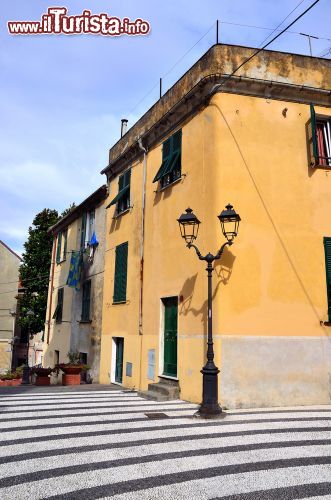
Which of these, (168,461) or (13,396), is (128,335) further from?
(168,461)

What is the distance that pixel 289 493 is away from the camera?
389 cm

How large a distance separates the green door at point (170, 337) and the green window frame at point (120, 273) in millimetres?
3014

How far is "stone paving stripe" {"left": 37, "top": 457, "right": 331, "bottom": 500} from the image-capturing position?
3.86 metres

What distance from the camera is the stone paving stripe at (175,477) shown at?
3.86 m

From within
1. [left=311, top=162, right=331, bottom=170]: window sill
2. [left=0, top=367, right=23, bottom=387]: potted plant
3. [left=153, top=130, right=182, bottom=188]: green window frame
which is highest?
[left=153, top=130, right=182, bottom=188]: green window frame

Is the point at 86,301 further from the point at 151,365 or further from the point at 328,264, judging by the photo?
the point at 328,264

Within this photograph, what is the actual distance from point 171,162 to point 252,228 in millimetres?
3310

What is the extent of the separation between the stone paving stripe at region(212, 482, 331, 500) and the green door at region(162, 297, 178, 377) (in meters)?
6.11

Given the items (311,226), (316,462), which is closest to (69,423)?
(316,462)

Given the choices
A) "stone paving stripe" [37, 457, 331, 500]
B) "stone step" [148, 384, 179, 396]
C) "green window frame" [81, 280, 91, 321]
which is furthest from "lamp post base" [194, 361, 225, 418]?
"green window frame" [81, 280, 91, 321]

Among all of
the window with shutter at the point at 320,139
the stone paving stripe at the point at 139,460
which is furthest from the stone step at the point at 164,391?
the window with shutter at the point at 320,139

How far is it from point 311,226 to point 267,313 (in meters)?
2.39

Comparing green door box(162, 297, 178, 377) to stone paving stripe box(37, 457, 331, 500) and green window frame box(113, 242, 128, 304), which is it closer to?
green window frame box(113, 242, 128, 304)

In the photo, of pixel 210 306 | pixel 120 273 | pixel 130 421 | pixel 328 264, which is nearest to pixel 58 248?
pixel 120 273
